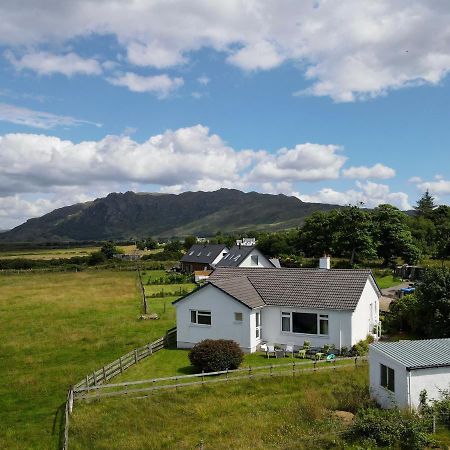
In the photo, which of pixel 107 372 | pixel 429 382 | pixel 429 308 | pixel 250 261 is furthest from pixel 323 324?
pixel 250 261

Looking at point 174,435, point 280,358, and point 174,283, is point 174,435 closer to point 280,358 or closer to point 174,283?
point 280,358

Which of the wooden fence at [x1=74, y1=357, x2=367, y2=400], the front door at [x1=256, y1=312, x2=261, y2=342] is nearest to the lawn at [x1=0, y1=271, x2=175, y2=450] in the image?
the wooden fence at [x1=74, y1=357, x2=367, y2=400]

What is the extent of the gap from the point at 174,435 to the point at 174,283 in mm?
53626

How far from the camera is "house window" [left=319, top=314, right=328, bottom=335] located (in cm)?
2945

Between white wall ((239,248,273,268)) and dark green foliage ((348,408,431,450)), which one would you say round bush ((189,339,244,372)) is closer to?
dark green foliage ((348,408,431,450))

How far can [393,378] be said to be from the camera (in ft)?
64.6

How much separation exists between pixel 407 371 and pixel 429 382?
3.73 ft

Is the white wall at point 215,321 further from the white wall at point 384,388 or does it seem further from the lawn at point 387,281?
the lawn at point 387,281

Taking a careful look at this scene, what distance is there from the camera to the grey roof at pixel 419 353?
61.8ft

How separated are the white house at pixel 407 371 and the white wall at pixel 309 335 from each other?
727 centimetres

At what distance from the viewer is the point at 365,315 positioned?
1216 inches

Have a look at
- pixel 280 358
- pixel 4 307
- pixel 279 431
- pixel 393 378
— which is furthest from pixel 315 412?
pixel 4 307

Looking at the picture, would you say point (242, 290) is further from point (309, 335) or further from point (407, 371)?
point (407, 371)

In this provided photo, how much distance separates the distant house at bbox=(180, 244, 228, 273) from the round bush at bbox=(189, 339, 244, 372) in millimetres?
53554
